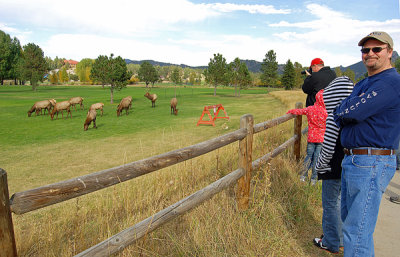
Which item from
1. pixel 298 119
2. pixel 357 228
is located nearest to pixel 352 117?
pixel 357 228

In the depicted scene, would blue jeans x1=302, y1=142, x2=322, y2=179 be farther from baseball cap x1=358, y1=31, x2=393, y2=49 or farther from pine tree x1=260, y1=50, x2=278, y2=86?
pine tree x1=260, y1=50, x2=278, y2=86

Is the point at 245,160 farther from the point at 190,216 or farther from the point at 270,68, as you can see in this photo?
the point at 270,68

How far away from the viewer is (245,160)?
3.90 m


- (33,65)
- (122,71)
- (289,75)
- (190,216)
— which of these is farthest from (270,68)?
(190,216)

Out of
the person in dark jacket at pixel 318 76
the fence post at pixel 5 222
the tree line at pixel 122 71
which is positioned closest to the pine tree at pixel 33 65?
the tree line at pixel 122 71

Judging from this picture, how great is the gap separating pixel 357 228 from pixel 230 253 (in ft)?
4.02

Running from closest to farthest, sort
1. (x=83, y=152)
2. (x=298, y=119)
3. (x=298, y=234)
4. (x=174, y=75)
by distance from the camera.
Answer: (x=298, y=234)
(x=298, y=119)
(x=83, y=152)
(x=174, y=75)

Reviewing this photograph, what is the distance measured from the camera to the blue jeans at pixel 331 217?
3330 millimetres

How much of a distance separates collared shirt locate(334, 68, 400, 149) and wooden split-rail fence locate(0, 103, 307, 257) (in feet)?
4.71

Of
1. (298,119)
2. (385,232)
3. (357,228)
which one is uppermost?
(298,119)

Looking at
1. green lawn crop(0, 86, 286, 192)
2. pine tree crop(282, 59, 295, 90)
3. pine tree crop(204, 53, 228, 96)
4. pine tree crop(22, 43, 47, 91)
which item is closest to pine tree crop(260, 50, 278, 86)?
pine tree crop(282, 59, 295, 90)

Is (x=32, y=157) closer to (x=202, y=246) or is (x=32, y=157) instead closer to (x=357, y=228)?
(x=202, y=246)

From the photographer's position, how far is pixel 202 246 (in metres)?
3.02

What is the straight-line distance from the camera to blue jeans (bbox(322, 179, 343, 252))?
3.33 meters
